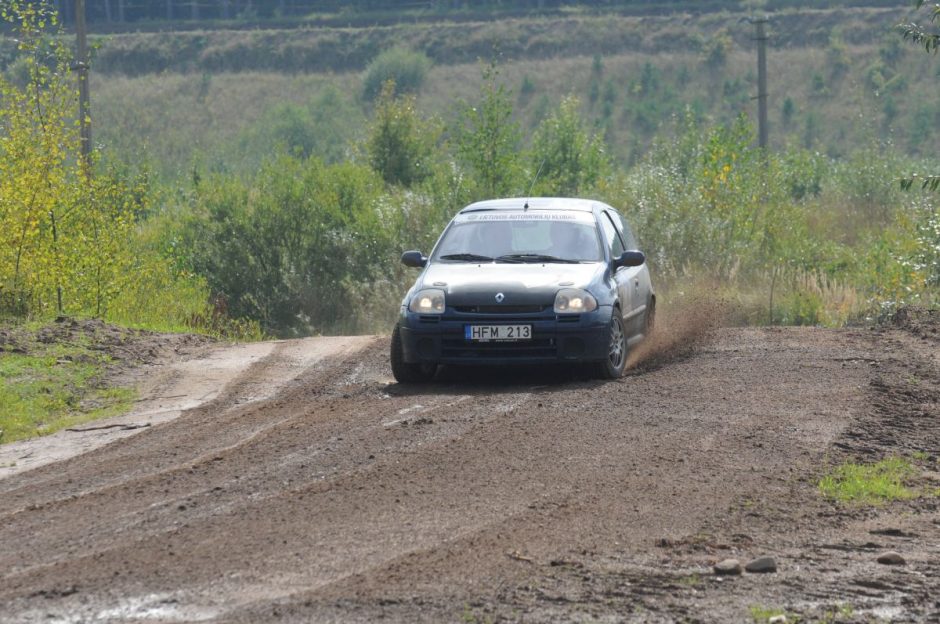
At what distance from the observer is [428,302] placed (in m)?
12.0

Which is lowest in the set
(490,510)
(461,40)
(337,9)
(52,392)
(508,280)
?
(52,392)

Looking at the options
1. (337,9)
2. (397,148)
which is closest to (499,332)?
(397,148)

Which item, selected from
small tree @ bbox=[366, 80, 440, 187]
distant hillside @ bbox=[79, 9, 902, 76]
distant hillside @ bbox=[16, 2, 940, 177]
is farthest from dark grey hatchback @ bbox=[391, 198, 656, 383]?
distant hillside @ bbox=[79, 9, 902, 76]

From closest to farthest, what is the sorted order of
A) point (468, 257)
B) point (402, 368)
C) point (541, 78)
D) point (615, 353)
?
point (402, 368) < point (615, 353) < point (468, 257) < point (541, 78)

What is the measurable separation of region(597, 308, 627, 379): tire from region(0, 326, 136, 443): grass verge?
418 centimetres

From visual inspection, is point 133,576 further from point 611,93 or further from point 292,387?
point 611,93

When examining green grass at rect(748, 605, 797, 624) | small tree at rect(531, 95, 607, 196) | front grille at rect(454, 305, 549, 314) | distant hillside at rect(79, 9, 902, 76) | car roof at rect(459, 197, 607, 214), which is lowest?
small tree at rect(531, 95, 607, 196)

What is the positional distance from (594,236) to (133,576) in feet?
25.8

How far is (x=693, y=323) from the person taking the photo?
1512 centimetres

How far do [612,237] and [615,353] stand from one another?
1.64 metres

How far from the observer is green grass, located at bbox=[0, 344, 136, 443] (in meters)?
11.6

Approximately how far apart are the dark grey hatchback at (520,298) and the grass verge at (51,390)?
8.87 ft

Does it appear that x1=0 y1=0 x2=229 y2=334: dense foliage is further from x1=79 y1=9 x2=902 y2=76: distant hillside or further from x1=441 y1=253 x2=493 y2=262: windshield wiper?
x1=79 y1=9 x2=902 y2=76: distant hillside

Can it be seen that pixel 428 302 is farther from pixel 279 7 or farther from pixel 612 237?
pixel 279 7
